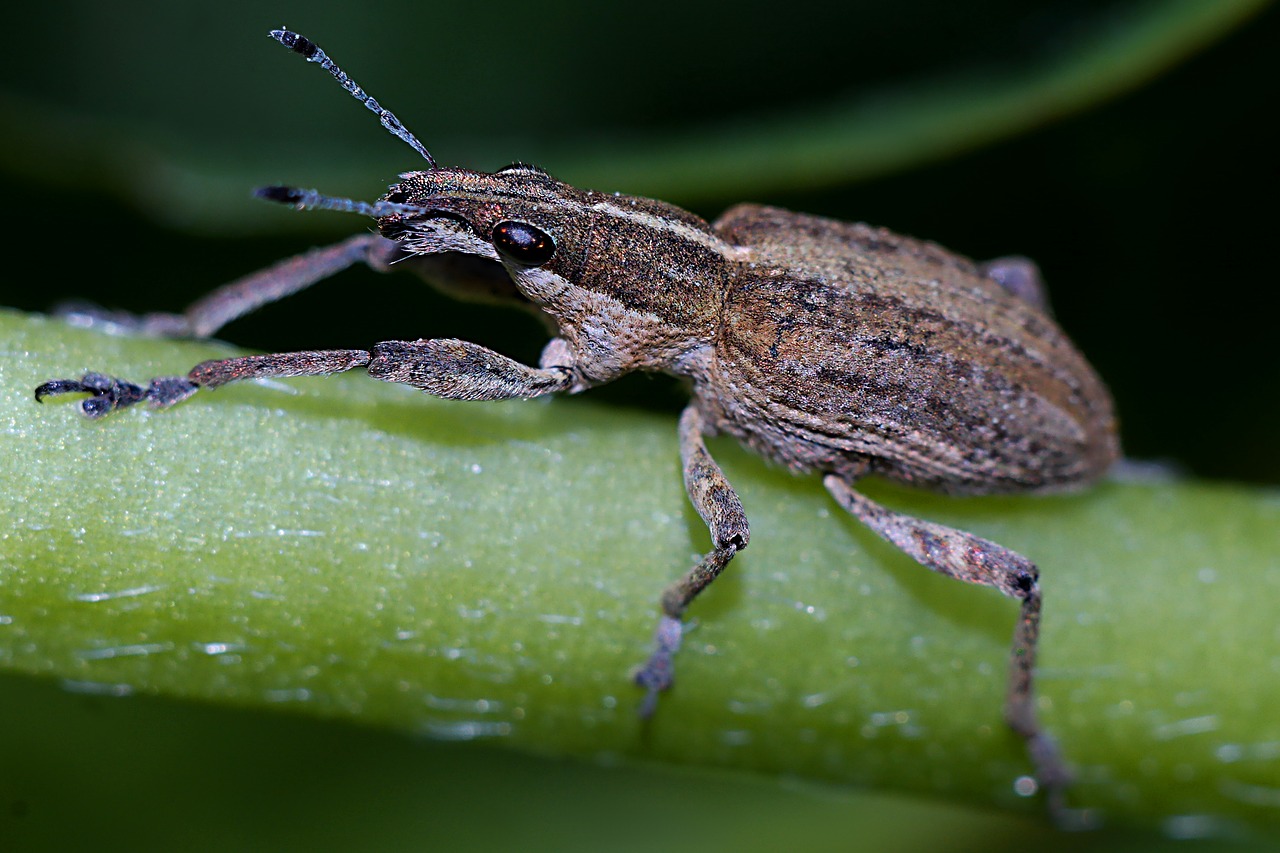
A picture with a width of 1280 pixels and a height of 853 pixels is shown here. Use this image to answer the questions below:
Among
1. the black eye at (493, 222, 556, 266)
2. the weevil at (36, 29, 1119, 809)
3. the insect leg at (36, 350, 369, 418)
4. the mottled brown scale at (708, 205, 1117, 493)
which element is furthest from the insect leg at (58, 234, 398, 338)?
the mottled brown scale at (708, 205, 1117, 493)

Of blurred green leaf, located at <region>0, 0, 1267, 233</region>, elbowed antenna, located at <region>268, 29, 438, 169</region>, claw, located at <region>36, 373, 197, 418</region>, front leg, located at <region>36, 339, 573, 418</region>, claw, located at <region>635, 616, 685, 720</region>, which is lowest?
claw, located at <region>635, 616, 685, 720</region>

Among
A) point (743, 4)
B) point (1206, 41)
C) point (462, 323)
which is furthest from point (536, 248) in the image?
point (743, 4)

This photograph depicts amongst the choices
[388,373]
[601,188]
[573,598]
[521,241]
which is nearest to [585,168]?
[601,188]

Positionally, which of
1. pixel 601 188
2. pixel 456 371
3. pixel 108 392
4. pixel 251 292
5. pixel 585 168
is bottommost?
pixel 108 392

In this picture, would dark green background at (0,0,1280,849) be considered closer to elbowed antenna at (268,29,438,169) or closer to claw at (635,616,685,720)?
elbowed antenna at (268,29,438,169)

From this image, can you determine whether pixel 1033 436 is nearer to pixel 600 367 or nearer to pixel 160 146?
pixel 600 367

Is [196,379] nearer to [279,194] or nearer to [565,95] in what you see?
[279,194]
